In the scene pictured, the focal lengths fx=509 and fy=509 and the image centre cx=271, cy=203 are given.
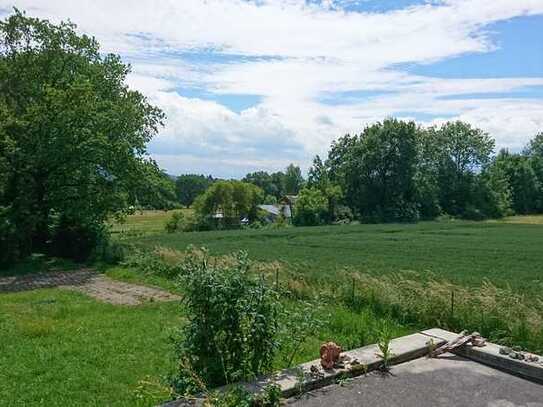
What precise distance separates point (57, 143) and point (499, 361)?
1793 cm

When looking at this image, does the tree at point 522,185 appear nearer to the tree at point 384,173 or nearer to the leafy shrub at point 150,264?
the tree at point 384,173

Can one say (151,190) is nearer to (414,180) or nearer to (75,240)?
(75,240)

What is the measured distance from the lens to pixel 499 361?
6.93m

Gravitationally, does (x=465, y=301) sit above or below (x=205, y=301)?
Result: below

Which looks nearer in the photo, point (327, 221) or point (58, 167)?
point (58, 167)

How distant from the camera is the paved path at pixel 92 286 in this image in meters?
13.6

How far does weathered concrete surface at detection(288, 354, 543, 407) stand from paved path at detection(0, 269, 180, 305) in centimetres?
797

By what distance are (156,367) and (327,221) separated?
6124 cm

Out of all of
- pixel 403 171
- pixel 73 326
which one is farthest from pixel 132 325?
pixel 403 171

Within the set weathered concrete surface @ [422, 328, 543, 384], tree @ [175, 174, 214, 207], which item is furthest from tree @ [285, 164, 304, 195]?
weathered concrete surface @ [422, 328, 543, 384]

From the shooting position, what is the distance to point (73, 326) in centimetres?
1001

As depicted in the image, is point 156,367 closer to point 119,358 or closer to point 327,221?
point 119,358

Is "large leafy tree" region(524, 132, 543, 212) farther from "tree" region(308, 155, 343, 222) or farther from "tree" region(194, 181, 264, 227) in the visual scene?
"tree" region(194, 181, 264, 227)

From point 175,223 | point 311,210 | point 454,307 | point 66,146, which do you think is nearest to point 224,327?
point 454,307
